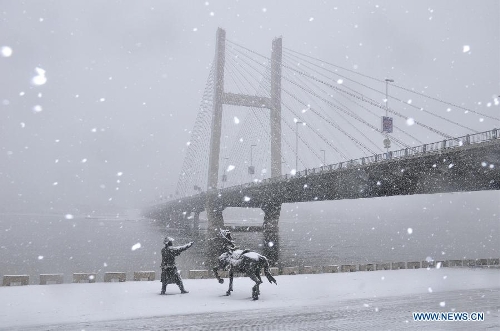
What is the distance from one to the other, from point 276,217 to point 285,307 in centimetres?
7287

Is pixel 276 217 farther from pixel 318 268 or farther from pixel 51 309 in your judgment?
pixel 51 309

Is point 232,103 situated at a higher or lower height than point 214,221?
higher

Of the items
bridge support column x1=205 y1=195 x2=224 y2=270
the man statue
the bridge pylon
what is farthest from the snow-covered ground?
the bridge pylon

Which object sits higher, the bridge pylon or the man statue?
the bridge pylon

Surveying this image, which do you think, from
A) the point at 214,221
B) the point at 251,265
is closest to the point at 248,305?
the point at 251,265

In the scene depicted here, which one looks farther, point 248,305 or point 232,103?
point 232,103

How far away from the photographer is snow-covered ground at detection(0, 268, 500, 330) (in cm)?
1074

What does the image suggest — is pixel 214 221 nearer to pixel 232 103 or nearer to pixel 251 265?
pixel 232 103

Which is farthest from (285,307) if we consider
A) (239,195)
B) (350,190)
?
(239,195)

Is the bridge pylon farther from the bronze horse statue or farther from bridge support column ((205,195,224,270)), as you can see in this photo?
the bronze horse statue

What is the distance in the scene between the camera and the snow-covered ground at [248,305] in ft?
35.2

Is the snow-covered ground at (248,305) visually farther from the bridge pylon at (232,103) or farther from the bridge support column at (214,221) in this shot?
the bridge pylon at (232,103)

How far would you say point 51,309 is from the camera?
39.3 feet

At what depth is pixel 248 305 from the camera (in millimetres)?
12883
